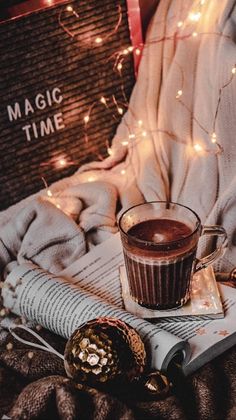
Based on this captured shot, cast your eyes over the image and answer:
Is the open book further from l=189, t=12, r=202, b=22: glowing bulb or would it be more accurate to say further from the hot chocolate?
l=189, t=12, r=202, b=22: glowing bulb

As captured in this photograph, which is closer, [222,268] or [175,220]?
[175,220]

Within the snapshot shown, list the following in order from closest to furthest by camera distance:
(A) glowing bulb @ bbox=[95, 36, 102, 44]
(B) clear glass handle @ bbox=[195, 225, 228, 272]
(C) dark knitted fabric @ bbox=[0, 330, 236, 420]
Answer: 1. (C) dark knitted fabric @ bbox=[0, 330, 236, 420]
2. (B) clear glass handle @ bbox=[195, 225, 228, 272]
3. (A) glowing bulb @ bbox=[95, 36, 102, 44]

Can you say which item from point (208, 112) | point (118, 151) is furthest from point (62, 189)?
point (208, 112)

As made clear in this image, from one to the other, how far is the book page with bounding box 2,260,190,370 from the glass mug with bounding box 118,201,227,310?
7 cm

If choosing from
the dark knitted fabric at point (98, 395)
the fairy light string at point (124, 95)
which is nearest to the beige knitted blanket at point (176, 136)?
the fairy light string at point (124, 95)

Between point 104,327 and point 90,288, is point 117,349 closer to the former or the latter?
point 104,327

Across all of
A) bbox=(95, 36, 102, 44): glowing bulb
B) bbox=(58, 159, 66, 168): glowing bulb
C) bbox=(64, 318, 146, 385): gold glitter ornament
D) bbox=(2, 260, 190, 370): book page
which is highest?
bbox=(95, 36, 102, 44): glowing bulb

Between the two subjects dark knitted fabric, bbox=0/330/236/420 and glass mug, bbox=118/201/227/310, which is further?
glass mug, bbox=118/201/227/310

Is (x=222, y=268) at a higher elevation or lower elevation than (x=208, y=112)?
lower

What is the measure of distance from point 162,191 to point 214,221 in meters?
0.15

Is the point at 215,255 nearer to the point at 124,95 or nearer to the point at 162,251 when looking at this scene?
the point at 162,251

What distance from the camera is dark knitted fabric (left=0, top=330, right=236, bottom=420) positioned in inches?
36.4

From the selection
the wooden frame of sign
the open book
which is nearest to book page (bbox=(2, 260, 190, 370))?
the open book

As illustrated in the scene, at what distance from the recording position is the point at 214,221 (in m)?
1.28
